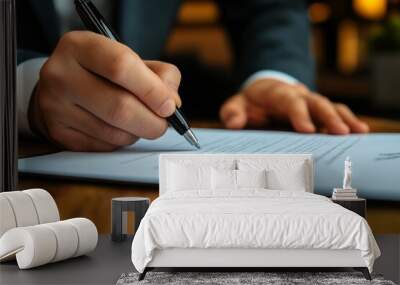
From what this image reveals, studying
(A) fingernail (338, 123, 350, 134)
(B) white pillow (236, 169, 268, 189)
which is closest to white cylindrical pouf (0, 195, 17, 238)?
(B) white pillow (236, 169, 268, 189)

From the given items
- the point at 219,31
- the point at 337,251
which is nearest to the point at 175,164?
the point at 219,31

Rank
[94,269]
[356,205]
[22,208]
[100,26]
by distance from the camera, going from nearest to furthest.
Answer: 1. [94,269]
2. [22,208]
3. [356,205]
4. [100,26]

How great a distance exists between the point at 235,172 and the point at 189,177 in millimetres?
227

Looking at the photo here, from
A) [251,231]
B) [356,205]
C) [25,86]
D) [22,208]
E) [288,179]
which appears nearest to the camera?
[251,231]

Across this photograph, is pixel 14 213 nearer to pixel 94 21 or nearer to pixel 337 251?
pixel 94 21

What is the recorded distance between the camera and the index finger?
3.52 m

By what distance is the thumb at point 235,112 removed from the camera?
3500mm

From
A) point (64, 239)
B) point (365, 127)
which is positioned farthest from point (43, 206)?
point (365, 127)

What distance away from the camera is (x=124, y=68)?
140 inches

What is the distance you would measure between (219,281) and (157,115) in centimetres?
108

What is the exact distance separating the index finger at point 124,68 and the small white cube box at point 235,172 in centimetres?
28

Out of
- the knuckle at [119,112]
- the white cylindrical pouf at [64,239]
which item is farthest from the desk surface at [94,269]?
the knuckle at [119,112]

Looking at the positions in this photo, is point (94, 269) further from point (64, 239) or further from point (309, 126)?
point (309, 126)

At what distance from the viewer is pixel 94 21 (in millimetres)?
3639
